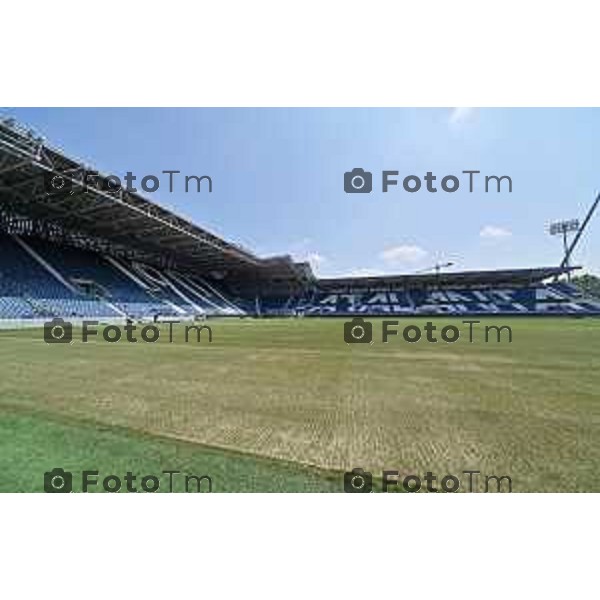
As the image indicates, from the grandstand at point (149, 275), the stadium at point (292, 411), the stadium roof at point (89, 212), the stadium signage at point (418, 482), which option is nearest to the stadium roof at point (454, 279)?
the grandstand at point (149, 275)

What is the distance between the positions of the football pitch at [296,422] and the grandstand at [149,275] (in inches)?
911

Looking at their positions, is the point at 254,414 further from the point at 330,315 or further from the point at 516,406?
the point at 330,315

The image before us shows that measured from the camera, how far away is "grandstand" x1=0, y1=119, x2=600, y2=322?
3069 centimetres

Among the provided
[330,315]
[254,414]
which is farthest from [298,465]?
[330,315]

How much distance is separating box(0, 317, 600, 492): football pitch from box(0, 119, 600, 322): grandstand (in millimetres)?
23148

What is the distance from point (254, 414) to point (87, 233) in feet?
154

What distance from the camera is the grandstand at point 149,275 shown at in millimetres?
30688

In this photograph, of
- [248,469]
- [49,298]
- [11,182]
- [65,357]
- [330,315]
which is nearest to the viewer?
[248,469]

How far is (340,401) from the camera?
23.0 feet

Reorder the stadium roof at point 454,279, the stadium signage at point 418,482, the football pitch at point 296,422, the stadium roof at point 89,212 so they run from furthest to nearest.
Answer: the stadium roof at point 454,279, the stadium roof at point 89,212, the football pitch at point 296,422, the stadium signage at point 418,482

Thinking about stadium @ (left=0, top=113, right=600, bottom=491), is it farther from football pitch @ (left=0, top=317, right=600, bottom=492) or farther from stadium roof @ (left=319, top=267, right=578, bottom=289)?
stadium roof @ (left=319, top=267, right=578, bottom=289)

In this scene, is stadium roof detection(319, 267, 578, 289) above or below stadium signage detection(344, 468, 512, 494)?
above

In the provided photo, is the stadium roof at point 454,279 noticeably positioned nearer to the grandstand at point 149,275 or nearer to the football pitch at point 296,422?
the grandstand at point 149,275

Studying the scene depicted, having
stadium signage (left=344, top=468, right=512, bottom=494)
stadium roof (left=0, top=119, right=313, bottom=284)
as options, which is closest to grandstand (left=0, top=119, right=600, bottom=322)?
stadium roof (left=0, top=119, right=313, bottom=284)
